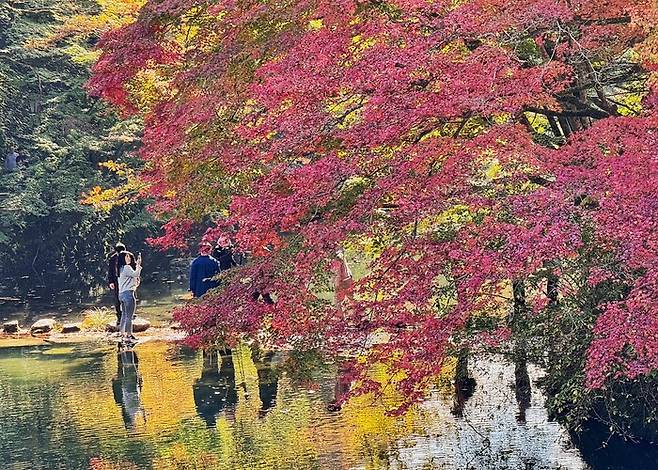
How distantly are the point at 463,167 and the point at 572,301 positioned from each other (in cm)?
121

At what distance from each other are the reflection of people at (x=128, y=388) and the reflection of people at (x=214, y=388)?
550 mm

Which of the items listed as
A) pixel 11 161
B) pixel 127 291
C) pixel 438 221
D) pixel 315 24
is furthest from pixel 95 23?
pixel 438 221

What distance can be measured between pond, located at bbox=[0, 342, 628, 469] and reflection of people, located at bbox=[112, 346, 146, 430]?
0.07 ft

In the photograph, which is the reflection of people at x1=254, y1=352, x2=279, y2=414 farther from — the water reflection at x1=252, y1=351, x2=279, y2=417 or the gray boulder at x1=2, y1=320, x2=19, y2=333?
the gray boulder at x1=2, y1=320, x2=19, y2=333

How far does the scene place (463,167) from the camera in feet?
22.3

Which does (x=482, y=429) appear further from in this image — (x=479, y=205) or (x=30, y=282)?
(x=30, y=282)

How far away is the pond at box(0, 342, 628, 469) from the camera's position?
7.53 meters

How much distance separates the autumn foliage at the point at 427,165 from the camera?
602cm

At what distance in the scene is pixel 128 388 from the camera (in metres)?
10.3

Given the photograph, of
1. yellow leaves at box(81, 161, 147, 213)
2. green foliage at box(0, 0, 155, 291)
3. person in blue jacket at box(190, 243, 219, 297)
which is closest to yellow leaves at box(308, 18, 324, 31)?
person in blue jacket at box(190, 243, 219, 297)

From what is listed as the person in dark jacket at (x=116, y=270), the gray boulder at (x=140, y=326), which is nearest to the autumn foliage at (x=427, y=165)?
the person in dark jacket at (x=116, y=270)

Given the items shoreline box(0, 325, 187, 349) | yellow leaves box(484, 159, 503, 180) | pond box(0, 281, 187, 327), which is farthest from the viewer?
pond box(0, 281, 187, 327)

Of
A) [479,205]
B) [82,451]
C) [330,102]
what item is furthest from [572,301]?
[82,451]

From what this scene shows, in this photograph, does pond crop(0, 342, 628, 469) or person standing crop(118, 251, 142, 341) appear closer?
pond crop(0, 342, 628, 469)
